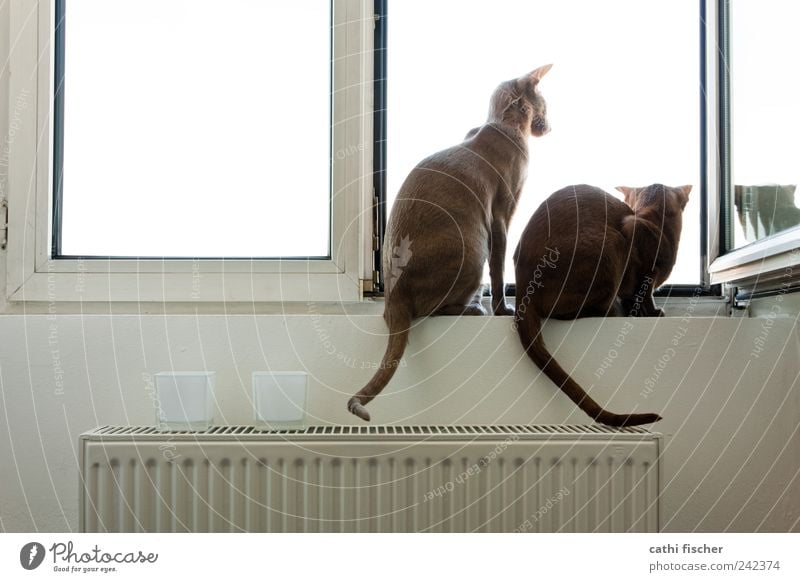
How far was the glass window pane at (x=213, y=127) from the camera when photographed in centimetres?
109

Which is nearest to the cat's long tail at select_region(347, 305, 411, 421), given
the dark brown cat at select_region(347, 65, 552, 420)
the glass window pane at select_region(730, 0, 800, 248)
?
the dark brown cat at select_region(347, 65, 552, 420)

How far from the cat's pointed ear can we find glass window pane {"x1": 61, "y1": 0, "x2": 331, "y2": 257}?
30 cm

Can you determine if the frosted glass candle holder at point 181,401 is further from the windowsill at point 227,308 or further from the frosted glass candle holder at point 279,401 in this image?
the windowsill at point 227,308

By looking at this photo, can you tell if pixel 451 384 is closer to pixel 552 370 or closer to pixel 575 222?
pixel 552 370

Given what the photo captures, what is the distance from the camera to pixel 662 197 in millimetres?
964

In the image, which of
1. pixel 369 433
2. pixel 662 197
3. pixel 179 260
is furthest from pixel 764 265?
pixel 179 260

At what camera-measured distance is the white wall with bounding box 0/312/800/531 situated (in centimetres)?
94

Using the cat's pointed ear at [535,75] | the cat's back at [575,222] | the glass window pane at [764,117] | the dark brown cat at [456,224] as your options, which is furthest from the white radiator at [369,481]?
the cat's pointed ear at [535,75]

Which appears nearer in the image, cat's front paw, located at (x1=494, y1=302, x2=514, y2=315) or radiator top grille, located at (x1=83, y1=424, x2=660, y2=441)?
radiator top grille, located at (x1=83, y1=424, x2=660, y2=441)

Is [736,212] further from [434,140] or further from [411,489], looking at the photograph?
[411,489]

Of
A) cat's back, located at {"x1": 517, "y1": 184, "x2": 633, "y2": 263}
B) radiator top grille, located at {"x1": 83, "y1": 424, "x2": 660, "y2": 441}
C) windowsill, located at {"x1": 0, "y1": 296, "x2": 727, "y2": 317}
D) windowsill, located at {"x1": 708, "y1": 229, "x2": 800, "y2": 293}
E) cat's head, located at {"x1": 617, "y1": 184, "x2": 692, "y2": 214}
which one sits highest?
cat's head, located at {"x1": 617, "y1": 184, "x2": 692, "y2": 214}

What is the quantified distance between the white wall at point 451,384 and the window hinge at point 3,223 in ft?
0.48

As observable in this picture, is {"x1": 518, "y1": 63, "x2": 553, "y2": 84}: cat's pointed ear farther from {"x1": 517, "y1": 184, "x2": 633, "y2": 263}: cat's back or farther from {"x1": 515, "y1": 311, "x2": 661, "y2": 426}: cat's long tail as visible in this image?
{"x1": 515, "y1": 311, "x2": 661, "y2": 426}: cat's long tail
